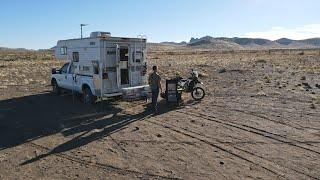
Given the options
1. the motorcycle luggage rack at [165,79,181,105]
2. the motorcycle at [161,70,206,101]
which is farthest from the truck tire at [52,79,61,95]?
the motorcycle luggage rack at [165,79,181,105]

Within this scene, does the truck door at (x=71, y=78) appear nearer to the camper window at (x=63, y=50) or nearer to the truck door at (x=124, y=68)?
the camper window at (x=63, y=50)

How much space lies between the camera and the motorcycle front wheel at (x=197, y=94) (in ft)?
56.0

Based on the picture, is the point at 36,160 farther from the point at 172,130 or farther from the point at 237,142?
the point at 237,142

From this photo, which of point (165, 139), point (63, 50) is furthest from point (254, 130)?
point (63, 50)

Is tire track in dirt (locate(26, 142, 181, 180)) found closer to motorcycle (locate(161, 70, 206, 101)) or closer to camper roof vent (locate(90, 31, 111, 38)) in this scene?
camper roof vent (locate(90, 31, 111, 38))

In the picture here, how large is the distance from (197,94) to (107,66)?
3971mm

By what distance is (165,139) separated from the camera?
10883 millimetres

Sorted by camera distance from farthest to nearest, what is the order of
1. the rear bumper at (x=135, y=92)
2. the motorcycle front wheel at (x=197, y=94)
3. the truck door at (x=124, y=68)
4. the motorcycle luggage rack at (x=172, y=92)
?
the motorcycle front wheel at (x=197, y=94) < the truck door at (x=124, y=68) < the motorcycle luggage rack at (x=172, y=92) < the rear bumper at (x=135, y=92)

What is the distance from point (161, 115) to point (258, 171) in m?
6.31

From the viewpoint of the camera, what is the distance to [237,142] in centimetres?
1033

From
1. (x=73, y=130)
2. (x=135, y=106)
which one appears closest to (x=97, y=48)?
(x=135, y=106)

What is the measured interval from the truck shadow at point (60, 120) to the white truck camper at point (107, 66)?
0.73 meters

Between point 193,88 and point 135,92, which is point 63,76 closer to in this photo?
point 135,92

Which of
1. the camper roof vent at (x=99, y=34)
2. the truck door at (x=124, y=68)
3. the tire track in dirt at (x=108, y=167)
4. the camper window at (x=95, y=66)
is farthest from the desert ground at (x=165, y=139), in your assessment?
the camper roof vent at (x=99, y=34)
